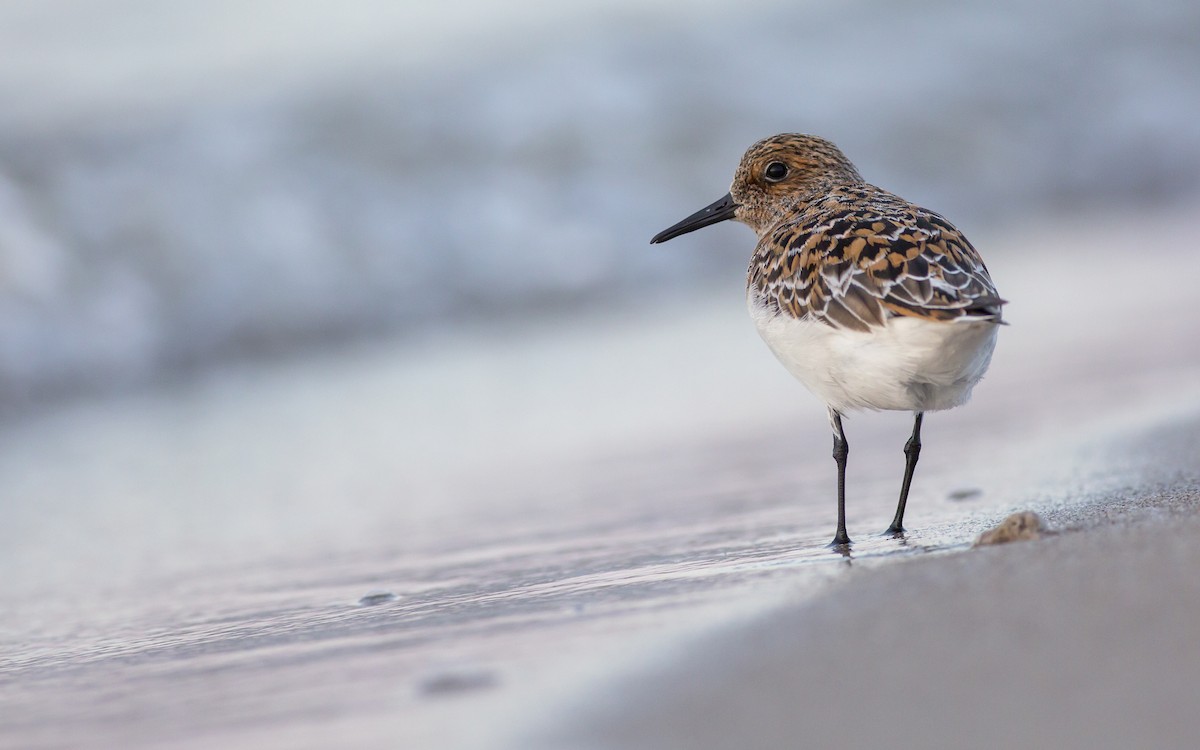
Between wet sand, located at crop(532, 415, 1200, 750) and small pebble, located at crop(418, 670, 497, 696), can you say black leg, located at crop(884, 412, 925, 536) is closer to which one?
wet sand, located at crop(532, 415, 1200, 750)

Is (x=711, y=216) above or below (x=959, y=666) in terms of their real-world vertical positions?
above

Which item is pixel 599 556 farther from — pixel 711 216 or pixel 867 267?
pixel 711 216

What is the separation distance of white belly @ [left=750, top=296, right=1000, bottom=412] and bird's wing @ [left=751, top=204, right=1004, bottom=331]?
0.12 ft

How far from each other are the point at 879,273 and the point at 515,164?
8306 millimetres

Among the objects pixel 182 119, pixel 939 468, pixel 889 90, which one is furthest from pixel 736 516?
pixel 889 90

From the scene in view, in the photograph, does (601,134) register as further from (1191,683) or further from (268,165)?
(1191,683)

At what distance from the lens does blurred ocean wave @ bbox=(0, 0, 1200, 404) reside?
29.9 feet

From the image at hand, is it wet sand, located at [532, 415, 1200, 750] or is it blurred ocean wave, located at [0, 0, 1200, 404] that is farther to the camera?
blurred ocean wave, located at [0, 0, 1200, 404]

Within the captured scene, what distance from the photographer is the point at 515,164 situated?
11328 millimetres

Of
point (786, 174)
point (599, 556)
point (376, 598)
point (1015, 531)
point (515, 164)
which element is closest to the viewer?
point (1015, 531)

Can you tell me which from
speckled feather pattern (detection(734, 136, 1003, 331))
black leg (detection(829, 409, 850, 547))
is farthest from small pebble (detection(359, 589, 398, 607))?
speckled feather pattern (detection(734, 136, 1003, 331))

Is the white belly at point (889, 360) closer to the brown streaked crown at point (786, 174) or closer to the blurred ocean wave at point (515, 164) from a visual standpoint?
the brown streaked crown at point (786, 174)

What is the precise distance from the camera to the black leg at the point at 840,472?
11.2 ft

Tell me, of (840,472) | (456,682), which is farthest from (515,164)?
(456,682)
